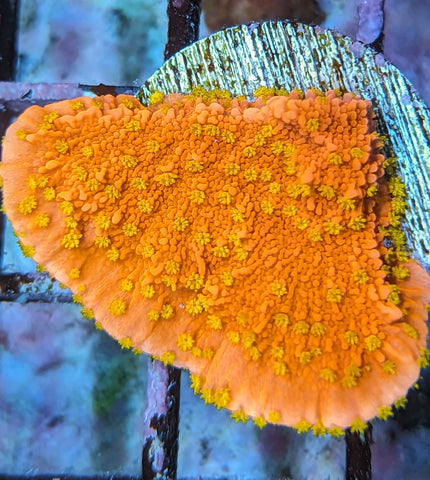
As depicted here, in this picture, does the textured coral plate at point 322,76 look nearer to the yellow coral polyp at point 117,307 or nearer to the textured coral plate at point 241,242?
the textured coral plate at point 241,242

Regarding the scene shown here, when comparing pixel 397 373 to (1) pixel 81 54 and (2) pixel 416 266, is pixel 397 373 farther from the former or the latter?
(1) pixel 81 54

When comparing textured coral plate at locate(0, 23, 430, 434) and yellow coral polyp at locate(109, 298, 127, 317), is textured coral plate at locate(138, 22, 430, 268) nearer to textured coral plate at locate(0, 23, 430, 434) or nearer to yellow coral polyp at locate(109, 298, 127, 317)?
textured coral plate at locate(0, 23, 430, 434)

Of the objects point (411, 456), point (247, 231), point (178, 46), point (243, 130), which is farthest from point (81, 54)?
point (411, 456)

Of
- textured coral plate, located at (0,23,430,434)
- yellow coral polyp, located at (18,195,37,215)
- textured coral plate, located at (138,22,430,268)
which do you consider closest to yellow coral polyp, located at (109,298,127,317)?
textured coral plate, located at (0,23,430,434)

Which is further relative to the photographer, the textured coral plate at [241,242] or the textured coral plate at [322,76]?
the textured coral plate at [322,76]

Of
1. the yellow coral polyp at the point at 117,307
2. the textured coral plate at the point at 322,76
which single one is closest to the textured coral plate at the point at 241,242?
the yellow coral polyp at the point at 117,307

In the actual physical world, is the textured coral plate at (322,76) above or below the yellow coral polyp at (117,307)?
above

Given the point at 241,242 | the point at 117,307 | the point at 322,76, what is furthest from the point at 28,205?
the point at 322,76
